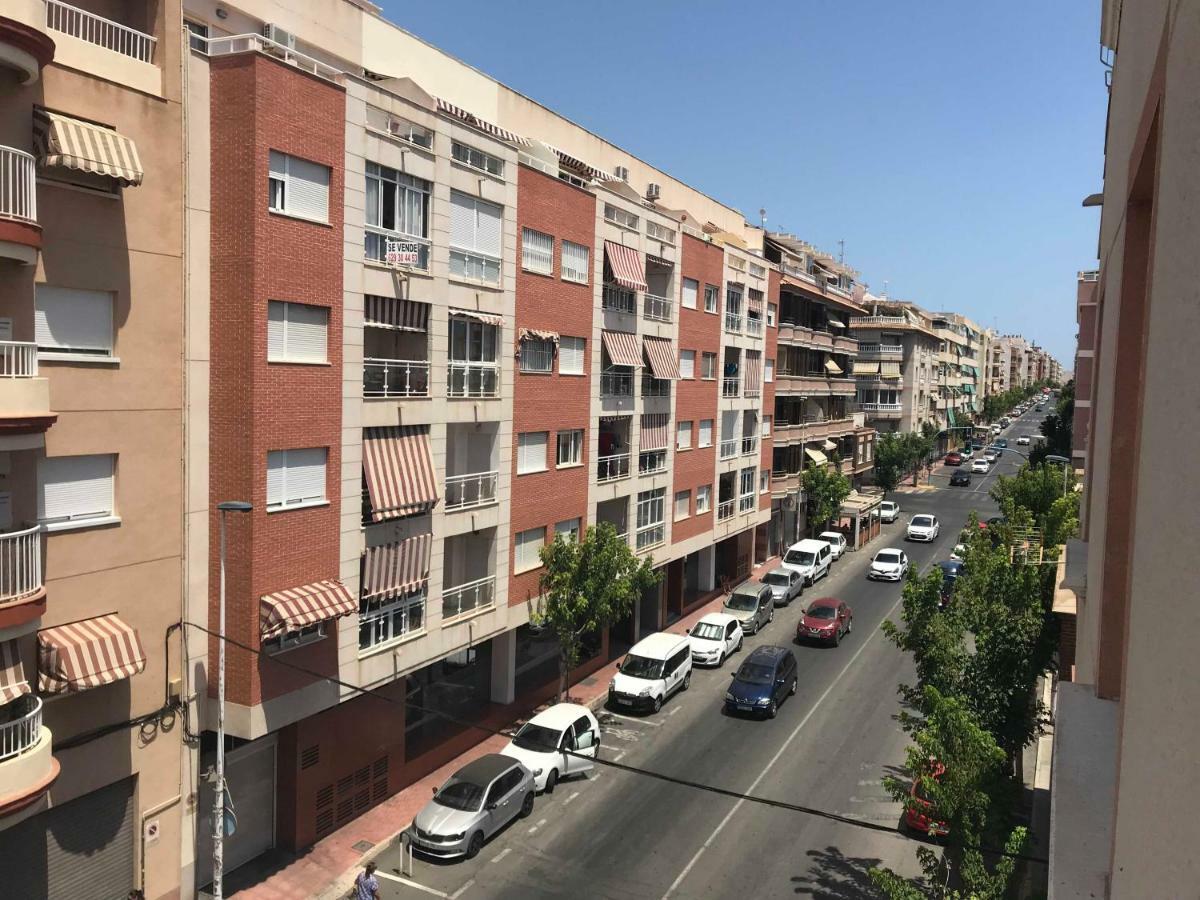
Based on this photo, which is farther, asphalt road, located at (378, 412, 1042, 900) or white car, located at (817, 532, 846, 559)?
white car, located at (817, 532, 846, 559)

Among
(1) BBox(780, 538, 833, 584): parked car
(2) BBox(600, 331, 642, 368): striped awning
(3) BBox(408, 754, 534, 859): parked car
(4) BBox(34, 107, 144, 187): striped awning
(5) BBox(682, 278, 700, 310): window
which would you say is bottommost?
(3) BBox(408, 754, 534, 859): parked car

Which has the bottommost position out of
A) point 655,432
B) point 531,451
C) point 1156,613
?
point 531,451

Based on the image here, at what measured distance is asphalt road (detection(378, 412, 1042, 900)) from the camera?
19000 mm

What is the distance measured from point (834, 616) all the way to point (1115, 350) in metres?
32.4

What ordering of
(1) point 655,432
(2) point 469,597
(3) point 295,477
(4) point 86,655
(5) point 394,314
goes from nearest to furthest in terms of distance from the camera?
1. (4) point 86,655
2. (3) point 295,477
3. (5) point 394,314
4. (2) point 469,597
5. (1) point 655,432

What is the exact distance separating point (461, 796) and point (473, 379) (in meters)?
10.4

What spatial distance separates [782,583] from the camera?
43.8 meters

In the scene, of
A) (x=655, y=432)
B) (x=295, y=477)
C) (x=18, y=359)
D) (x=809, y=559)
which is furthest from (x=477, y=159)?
(x=809, y=559)

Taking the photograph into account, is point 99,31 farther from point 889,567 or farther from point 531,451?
point 889,567

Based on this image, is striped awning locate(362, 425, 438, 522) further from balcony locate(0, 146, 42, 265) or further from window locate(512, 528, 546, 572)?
balcony locate(0, 146, 42, 265)

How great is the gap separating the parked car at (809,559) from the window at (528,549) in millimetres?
22119

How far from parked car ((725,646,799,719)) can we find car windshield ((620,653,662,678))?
2480 millimetres

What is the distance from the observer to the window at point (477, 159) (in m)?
22.5

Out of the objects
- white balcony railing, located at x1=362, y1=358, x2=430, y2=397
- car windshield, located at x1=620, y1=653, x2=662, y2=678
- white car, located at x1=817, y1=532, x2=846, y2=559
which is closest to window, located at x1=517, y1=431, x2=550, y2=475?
white balcony railing, located at x1=362, y1=358, x2=430, y2=397
